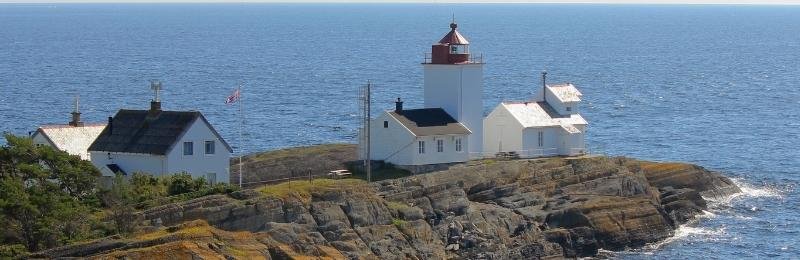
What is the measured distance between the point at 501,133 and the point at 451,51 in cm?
471

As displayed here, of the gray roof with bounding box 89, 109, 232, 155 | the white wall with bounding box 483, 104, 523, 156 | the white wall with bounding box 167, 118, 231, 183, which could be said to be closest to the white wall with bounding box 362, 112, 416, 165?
the white wall with bounding box 483, 104, 523, 156

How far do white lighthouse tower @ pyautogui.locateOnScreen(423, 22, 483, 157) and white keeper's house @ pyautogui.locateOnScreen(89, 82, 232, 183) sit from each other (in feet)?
35.5

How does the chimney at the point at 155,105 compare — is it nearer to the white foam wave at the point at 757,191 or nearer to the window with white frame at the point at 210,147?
the window with white frame at the point at 210,147

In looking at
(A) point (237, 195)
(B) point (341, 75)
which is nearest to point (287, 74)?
(B) point (341, 75)

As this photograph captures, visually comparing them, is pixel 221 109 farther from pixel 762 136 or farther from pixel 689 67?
pixel 689 67

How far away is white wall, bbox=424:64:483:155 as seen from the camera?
62406 millimetres

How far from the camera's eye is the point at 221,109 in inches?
3912

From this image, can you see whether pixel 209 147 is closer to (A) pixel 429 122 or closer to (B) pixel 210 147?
(B) pixel 210 147

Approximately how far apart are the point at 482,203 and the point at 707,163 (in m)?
25.0

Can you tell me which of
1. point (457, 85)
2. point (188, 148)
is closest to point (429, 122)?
point (457, 85)

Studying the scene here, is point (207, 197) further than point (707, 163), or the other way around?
point (707, 163)

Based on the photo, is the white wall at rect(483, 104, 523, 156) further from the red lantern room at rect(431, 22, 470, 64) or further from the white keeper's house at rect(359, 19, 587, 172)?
the red lantern room at rect(431, 22, 470, 64)

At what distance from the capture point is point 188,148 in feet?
176

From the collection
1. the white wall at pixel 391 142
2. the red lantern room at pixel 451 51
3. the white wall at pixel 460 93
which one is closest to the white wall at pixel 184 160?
the white wall at pixel 391 142
